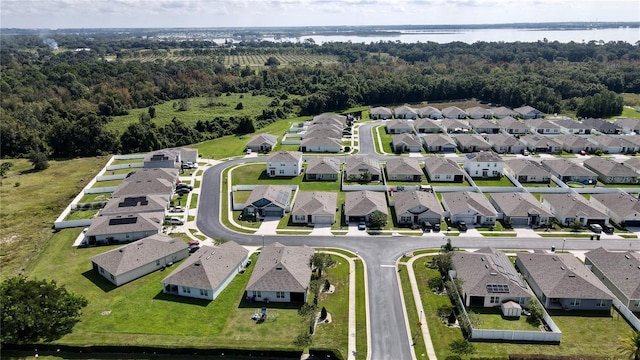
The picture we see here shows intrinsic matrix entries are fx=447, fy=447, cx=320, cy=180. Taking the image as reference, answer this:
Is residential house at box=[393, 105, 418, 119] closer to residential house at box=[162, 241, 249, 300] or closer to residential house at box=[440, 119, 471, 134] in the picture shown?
residential house at box=[440, 119, 471, 134]

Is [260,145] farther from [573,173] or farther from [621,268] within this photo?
[621,268]

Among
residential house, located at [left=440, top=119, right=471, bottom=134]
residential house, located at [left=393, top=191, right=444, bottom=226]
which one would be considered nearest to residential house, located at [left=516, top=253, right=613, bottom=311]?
residential house, located at [left=393, top=191, right=444, bottom=226]

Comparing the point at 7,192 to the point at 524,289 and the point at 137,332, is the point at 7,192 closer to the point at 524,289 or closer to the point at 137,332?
the point at 137,332

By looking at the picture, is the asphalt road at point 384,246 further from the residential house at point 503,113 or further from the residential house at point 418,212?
the residential house at point 503,113

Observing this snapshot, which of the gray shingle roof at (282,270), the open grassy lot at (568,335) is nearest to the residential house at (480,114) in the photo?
the open grassy lot at (568,335)

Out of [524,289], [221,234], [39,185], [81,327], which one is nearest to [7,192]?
[39,185]

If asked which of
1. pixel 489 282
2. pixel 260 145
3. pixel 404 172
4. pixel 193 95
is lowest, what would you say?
pixel 489 282

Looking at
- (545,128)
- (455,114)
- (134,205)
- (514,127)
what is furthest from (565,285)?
(455,114)
